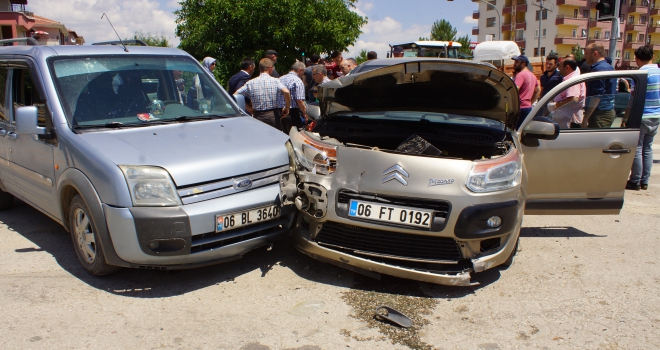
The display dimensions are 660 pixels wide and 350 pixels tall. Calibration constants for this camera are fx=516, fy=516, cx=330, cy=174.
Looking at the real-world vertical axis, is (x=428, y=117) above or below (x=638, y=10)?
below

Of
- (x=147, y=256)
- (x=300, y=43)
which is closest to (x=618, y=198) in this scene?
(x=147, y=256)

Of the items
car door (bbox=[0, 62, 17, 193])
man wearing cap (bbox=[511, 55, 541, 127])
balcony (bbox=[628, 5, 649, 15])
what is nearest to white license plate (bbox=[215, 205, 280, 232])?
car door (bbox=[0, 62, 17, 193])

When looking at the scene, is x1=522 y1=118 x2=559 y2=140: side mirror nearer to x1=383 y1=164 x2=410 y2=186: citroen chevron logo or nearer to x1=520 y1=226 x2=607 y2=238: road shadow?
x1=520 y1=226 x2=607 y2=238: road shadow

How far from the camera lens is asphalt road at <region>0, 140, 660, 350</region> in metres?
3.15

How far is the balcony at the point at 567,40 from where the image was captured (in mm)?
67125

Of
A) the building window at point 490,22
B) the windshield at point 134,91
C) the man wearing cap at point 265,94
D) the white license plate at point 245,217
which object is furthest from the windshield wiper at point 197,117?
the building window at point 490,22

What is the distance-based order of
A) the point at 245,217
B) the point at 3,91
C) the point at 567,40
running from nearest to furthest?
the point at 245,217
the point at 3,91
the point at 567,40

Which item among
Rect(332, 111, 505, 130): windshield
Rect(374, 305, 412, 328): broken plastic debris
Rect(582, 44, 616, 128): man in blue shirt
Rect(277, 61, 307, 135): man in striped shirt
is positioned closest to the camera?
Rect(374, 305, 412, 328): broken plastic debris

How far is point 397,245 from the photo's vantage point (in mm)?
3691

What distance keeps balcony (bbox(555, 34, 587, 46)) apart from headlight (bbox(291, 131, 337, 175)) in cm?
7177

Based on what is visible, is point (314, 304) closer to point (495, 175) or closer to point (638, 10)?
point (495, 175)

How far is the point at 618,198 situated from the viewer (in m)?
4.83

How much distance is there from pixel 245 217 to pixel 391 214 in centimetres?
107

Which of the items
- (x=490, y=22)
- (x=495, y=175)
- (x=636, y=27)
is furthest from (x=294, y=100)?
(x=636, y=27)
